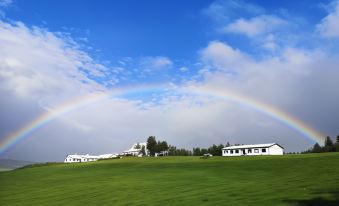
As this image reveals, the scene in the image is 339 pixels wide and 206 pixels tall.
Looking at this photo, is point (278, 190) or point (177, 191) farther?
point (177, 191)

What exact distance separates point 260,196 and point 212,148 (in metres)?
168

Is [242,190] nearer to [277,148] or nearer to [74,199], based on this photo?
[74,199]

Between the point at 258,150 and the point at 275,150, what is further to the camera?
the point at 275,150

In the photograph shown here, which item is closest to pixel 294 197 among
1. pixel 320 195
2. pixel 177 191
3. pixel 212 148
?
pixel 320 195

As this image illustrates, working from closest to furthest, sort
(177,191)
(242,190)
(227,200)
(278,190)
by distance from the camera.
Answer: (227,200)
(278,190)
(242,190)
(177,191)

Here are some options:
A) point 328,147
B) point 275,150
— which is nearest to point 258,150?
point 275,150

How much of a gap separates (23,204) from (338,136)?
14980 cm

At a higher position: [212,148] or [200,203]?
[212,148]

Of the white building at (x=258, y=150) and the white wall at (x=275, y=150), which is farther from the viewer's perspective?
the white building at (x=258, y=150)

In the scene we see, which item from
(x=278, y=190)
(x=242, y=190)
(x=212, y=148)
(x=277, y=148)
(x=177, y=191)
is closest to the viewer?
(x=278, y=190)

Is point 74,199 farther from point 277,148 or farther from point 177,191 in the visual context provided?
point 277,148

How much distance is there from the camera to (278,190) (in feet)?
108

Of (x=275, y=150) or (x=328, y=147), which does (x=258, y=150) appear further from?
(x=328, y=147)

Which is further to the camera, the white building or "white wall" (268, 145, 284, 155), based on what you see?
the white building
